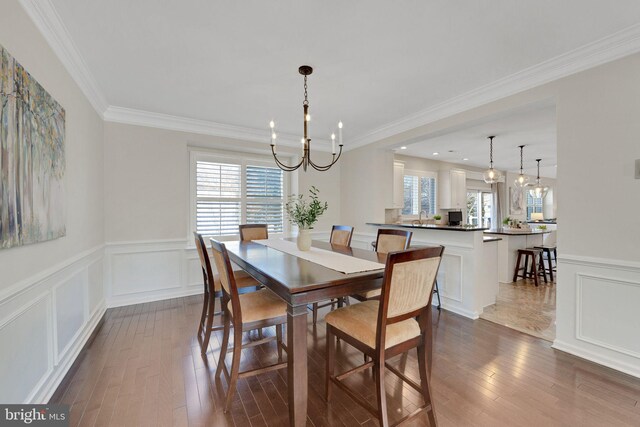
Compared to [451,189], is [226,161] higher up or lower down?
higher up

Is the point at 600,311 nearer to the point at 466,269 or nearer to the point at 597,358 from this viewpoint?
the point at 597,358

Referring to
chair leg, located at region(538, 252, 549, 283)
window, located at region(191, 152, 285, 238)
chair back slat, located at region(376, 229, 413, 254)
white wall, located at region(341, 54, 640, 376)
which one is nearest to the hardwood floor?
chair leg, located at region(538, 252, 549, 283)

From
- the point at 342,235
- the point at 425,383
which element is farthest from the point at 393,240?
the point at 425,383

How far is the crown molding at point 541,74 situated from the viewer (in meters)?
2.03

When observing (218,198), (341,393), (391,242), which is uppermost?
(218,198)

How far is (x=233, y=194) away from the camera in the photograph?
15.0ft

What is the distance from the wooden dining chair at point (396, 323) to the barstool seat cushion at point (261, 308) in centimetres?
38

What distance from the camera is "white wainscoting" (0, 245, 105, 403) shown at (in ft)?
4.60

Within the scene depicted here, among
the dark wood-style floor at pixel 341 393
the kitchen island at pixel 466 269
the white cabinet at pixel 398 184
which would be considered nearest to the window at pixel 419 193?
the white cabinet at pixel 398 184

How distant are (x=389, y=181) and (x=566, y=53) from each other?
8.78ft

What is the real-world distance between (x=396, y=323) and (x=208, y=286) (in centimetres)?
184

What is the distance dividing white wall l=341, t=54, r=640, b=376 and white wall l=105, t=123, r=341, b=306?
4.12 metres

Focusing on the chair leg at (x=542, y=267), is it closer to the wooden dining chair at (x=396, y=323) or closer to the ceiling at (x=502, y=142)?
the ceiling at (x=502, y=142)

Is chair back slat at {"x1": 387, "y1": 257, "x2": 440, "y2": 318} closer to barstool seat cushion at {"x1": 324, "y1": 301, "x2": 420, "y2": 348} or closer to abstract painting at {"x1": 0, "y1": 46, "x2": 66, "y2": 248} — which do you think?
barstool seat cushion at {"x1": 324, "y1": 301, "x2": 420, "y2": 348}
